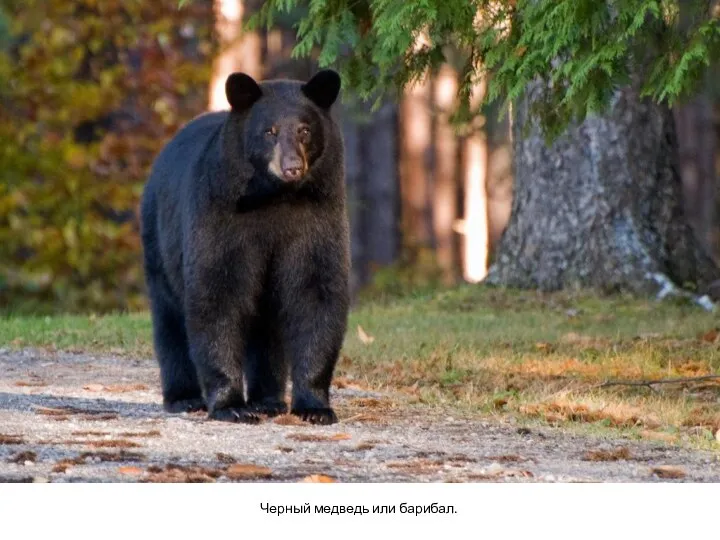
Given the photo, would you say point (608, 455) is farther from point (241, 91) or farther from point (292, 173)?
point (241, 91)

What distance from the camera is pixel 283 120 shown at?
7578 mm

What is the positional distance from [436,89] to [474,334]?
59.0ft

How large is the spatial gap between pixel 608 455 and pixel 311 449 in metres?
1.43

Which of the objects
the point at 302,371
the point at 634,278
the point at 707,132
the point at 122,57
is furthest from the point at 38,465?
the point at 707,132

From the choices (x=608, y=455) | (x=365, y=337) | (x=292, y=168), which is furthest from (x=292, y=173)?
(x=365, y=337)

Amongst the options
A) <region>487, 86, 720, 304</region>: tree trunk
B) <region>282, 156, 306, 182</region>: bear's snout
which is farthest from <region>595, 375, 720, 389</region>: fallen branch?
<region>487, 86, 720, 304</region>: tree trunk

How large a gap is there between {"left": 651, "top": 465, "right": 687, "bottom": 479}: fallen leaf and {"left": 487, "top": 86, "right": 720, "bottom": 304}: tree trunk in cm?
706

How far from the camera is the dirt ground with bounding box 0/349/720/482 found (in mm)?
6477

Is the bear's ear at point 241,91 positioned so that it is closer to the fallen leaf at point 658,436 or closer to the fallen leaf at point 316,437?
the fallen leaf at point 316,437

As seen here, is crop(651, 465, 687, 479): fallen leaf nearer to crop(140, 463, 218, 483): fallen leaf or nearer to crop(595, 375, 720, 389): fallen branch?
crop(140, 463, 218, 483): fallen leaf

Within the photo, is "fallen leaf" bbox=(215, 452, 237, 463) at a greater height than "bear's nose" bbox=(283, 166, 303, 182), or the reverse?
"bear's nose" bbox=(283, 166, 303, 182)

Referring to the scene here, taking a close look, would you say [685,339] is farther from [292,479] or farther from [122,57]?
[122,57]

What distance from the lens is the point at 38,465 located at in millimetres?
6512

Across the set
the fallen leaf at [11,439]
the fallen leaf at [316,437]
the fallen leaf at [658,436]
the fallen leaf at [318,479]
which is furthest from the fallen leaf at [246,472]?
A: the fallen leaf at [658,436]
